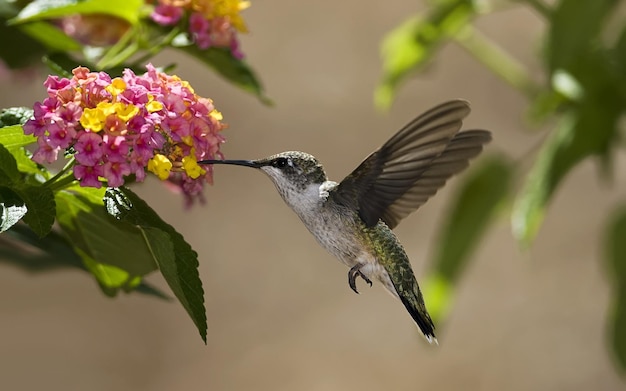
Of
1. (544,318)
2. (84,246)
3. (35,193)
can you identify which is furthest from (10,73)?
(544,318)

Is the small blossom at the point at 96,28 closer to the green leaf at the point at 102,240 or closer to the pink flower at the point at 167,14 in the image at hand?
the pink flower at the point at 167,14

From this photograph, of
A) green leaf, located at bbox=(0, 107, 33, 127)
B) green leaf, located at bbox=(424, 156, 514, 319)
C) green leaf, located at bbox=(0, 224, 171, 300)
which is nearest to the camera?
green leaf, located at bbox=(0, 107, 33, 127)

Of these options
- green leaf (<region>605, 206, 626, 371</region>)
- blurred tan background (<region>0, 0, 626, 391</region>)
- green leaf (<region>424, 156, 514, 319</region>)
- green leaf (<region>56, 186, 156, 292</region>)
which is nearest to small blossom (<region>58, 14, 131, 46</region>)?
green leaf (<region>56, 186, 156, 292</region>)

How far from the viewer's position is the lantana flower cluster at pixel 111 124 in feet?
2.55

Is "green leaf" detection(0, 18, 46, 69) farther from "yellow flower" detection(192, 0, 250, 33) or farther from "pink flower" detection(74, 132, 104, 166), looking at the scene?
"pink flower" detection(74, 132, 104, 166)

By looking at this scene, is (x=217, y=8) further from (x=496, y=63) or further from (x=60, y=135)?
(x=496, y=63)

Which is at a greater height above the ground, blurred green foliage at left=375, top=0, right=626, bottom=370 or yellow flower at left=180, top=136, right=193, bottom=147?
yellow flower at left=180, top=136, right=193, bottom=147

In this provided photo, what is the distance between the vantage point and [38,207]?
0.83 m

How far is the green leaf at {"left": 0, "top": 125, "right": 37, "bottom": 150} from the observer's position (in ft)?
2.73

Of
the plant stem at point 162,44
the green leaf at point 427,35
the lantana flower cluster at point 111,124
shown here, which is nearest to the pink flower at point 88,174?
the lantana flower cluster at point 111,124

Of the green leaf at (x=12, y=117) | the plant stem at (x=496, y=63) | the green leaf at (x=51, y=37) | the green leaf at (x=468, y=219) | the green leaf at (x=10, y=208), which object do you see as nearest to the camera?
the green leaf at (x=10, y=208)

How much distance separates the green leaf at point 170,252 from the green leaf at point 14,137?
0.09 metres

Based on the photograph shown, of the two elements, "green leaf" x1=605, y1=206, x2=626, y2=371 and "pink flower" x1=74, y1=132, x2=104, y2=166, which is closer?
"pink flower" x1=74, y1=132, x2=104, y2=166

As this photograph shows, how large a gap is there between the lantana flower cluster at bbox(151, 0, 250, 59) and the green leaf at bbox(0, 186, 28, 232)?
0.35 meters
